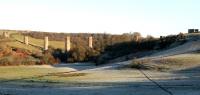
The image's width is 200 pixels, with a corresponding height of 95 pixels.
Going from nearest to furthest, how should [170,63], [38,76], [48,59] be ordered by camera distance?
[38,76]
[170,63]
[48,59]

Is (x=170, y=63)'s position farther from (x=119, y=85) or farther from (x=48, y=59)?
(x=48, y=59)

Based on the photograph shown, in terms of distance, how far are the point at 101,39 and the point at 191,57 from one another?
1842 inches

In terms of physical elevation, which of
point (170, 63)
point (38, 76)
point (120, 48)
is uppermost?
point (120, 48)

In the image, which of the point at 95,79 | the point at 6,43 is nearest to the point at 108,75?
the point at 95,79

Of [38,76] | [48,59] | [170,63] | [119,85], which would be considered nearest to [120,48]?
[48,59]

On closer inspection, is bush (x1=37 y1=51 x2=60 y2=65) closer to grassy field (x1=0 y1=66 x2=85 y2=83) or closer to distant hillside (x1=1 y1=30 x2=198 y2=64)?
distant hillside (x1=1 y1=30 x2=198 y2=64)

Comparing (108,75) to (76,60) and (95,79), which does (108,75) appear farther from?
(76,60)

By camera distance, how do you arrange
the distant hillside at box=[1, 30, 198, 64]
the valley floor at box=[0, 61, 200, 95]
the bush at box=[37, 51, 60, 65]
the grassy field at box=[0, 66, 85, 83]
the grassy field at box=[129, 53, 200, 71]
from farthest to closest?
the bush at box=[37, 51, 60, 65] < the distant hillside at box=[1, 30, 198, 64] < the grassy field at box=[129, 53, 200, 71] < the grassy field at box=[0, 66, 85, 83] < the valley floor at box=[0, 61, 200, 95]

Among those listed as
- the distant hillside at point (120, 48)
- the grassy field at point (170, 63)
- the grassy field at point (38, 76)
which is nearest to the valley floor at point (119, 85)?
the grassy field at point (38, 76)

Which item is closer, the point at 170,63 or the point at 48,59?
the point at 170,63

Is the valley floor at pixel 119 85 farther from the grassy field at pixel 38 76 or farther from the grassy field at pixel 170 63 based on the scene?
the grassy field at pixel 170 63

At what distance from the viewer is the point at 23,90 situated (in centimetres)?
2562

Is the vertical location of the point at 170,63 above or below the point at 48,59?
above

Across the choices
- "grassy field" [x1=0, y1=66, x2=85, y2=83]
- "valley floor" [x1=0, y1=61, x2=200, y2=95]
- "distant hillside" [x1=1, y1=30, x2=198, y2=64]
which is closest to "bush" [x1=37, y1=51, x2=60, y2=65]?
"distant hillside" [x1=1, y1=30, x2=198, y2=64]
